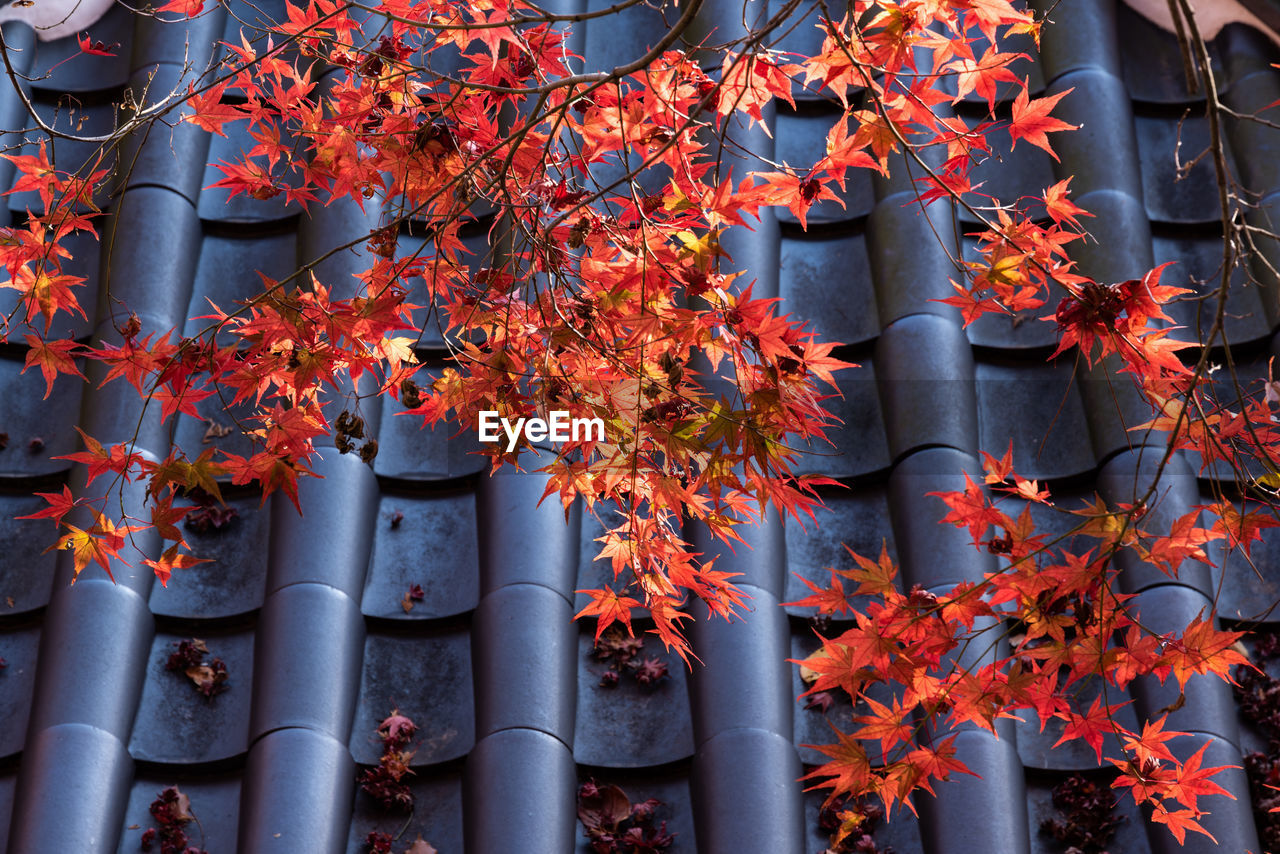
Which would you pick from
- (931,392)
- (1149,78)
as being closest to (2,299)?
(931,392)

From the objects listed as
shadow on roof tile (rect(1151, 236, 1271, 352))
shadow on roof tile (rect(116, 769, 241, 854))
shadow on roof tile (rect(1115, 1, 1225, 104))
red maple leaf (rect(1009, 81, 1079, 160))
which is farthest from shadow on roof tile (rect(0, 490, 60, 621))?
shadow on roof tile (rect(1115, 1, 1225, 104))

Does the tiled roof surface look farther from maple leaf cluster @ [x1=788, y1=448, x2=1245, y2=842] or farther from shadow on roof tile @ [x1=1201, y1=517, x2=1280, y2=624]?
maple leaf cluster @ [x1=788, y1=448, x2=1245, y2=842]

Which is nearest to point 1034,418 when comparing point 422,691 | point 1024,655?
point 1024,655

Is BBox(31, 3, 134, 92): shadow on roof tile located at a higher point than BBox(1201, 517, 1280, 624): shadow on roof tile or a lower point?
higher

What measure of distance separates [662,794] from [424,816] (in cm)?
55

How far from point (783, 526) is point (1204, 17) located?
7.84ft

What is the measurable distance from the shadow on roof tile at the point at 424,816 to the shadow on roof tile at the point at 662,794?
0.29 m

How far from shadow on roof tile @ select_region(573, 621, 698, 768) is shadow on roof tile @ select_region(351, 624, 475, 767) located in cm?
28

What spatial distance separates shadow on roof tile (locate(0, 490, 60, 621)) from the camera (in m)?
2.99

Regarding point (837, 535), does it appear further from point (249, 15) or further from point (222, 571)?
point (249, 15)

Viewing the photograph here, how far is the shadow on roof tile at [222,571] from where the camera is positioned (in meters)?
3.03

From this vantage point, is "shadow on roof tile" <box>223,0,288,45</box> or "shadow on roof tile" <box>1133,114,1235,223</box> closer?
"shadow on roof tile" <box>1133,114,1235,223</box>

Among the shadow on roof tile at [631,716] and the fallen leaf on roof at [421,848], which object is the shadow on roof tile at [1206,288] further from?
the fallen leaf on roof at [421,848]

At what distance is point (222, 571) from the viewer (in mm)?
3104
